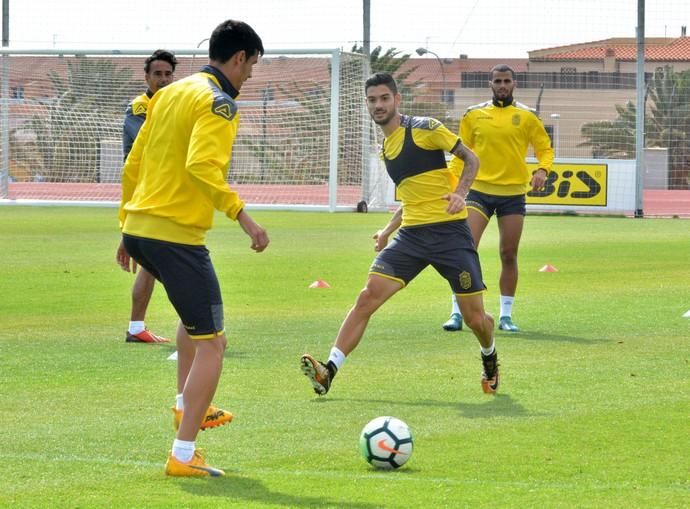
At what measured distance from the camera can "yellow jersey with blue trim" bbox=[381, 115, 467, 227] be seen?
9086mm

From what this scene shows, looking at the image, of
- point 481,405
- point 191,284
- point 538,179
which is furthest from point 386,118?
point 538,179

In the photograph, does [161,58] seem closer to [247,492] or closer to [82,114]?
[247,492]

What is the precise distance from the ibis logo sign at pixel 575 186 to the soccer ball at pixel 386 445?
24575 mm

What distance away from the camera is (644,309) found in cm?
1316

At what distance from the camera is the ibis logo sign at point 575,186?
31.0m

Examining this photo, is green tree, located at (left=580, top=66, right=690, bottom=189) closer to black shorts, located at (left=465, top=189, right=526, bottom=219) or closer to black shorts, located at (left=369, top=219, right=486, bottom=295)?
black shorts, located at (left=465, top=189, right=526, bottom=219)

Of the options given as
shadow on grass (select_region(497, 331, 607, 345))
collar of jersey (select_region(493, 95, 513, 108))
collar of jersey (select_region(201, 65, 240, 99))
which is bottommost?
shadow on grass (select_region(497, 331, 607, 345))

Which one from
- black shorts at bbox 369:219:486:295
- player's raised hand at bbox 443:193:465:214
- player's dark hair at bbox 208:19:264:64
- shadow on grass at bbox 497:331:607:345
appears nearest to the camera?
player's dark hair at bbox 208:19:264:64

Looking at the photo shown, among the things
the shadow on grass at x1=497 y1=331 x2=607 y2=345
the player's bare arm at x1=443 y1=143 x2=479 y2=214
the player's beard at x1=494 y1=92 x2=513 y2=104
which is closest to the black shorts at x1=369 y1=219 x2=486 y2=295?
the player's bare arm at x1=443 y1=143 x2=479 y2=214

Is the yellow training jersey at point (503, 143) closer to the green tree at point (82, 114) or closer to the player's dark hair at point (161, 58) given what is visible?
the player's dark hair at point (161, 58)

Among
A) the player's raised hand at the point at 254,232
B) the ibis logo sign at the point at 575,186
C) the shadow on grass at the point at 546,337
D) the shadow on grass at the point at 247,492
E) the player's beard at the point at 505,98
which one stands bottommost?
the shadow on grass at the point at 546,337

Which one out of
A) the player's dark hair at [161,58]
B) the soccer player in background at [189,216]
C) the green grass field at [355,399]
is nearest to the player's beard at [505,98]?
the green grass field at [355,399]

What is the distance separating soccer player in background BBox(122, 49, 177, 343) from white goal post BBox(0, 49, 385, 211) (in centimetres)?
2036

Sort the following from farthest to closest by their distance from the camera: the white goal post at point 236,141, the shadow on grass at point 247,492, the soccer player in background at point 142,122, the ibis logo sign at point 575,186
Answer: the white goal post at point 236,141
the ibis logo sign at point 575,186
the soccer player in background at point 142,122
the shadow on grass at point 247,492
